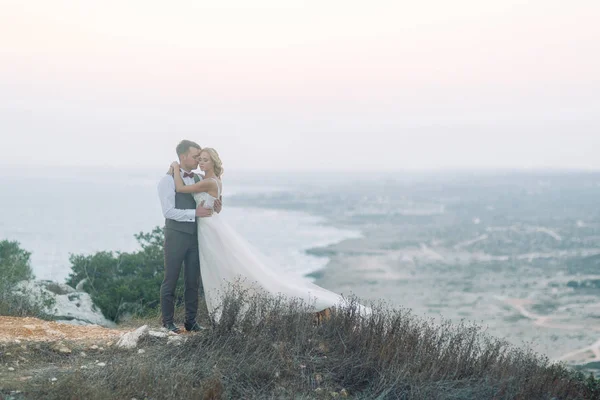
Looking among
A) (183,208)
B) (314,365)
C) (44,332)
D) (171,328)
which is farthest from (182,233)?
(314,365)

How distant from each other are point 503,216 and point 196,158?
94692mm

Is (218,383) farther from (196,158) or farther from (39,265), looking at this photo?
(39,265)

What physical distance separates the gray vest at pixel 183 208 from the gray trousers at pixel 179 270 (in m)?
0.06

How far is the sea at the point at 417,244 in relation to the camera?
41.5 metres

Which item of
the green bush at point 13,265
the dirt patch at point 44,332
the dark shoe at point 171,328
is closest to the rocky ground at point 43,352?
the dirt patch at point 44,332

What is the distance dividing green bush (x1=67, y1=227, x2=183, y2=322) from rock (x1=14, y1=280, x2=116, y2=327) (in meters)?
0.54

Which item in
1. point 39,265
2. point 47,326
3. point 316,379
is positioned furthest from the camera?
point 39,265

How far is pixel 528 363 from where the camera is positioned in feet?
24.1

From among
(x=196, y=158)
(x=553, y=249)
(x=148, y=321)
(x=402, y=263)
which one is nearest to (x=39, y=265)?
(x=148, y=321)

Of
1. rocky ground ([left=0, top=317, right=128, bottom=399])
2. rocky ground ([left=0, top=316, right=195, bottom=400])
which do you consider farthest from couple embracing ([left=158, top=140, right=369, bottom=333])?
rocky ground ([left=0, top=317, right=128, bottom=399])

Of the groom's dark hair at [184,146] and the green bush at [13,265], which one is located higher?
the groom's dark hair at [184,146]

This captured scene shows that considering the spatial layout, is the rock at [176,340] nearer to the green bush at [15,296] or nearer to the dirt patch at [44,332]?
the dirt patch at [44,332]

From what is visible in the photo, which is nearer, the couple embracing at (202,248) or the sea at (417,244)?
the couple embracing at (202,248)

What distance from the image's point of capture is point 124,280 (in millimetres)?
15469
